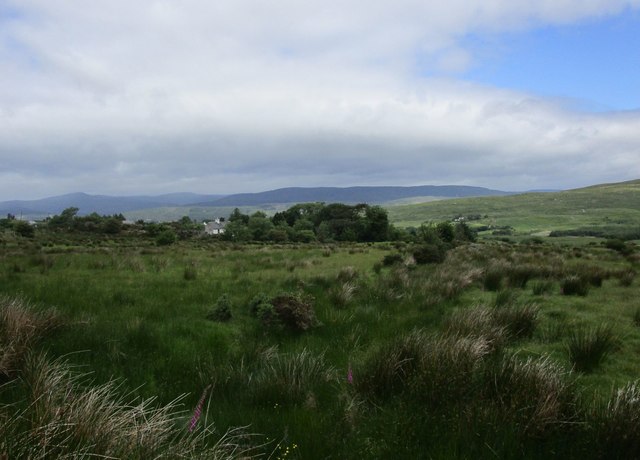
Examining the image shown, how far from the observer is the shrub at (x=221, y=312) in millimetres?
8156

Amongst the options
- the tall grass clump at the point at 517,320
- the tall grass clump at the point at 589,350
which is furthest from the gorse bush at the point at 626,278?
the tall grass clump at the point at 589,350

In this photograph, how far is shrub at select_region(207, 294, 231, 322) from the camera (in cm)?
816

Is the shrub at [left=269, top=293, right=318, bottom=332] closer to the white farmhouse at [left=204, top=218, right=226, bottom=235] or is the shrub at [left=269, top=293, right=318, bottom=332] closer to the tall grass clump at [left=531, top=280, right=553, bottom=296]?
the tall grass clump at [left=531, top=280, right=553, bottom=296]

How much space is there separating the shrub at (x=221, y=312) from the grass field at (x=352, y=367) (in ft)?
0.12

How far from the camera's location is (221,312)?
8.28 m

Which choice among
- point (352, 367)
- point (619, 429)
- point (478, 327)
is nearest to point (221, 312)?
point (352, 367)

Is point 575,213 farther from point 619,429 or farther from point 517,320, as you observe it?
point 619,429

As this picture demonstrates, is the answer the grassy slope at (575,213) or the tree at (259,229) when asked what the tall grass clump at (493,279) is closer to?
the tree at (259,229)

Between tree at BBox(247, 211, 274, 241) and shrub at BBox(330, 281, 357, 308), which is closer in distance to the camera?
shrub at BBox(330, 281, 357, 308)

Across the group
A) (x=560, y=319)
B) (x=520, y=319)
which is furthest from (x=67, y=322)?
(x=560, y=319)

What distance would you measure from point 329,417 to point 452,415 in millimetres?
1091

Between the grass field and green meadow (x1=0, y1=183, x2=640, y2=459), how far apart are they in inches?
0.8

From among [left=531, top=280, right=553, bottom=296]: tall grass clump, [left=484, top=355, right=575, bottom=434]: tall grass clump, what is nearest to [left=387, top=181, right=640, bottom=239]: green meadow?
[left=531, top=280, right=553, bottom=296]: tall grass clump

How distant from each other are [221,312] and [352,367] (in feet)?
12.9
